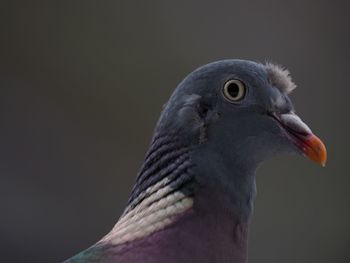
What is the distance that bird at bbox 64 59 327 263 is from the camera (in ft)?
6.84

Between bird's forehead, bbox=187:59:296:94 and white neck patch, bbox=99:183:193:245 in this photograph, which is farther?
bird's forehead, bbox=187:59:296:94

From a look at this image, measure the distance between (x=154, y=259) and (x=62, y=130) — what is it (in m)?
3.65

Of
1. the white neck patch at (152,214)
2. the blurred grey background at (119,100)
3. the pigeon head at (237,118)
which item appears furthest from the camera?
the blurred grey background at (119,100)

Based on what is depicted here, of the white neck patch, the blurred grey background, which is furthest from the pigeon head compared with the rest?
the blurred grey background

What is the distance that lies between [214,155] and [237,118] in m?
0.15

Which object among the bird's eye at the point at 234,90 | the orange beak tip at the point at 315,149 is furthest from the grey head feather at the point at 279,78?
the orange beak tip at the point at 315,149

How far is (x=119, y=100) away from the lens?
543 cm

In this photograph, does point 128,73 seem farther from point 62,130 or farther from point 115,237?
point 115,237

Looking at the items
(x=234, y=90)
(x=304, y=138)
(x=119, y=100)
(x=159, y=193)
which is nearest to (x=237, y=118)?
(x=234, y=90)

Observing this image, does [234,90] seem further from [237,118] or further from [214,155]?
Result: [214,155]

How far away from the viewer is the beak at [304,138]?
215 cm

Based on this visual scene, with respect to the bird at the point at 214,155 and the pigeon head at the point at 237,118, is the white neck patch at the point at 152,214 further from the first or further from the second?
the pigeon head at the point at 237,118

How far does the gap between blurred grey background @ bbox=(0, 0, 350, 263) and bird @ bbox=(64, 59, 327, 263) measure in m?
2.98

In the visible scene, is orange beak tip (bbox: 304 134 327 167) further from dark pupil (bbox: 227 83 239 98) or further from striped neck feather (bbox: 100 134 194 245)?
striped neck feather (bbox: 100 134 194 245)
